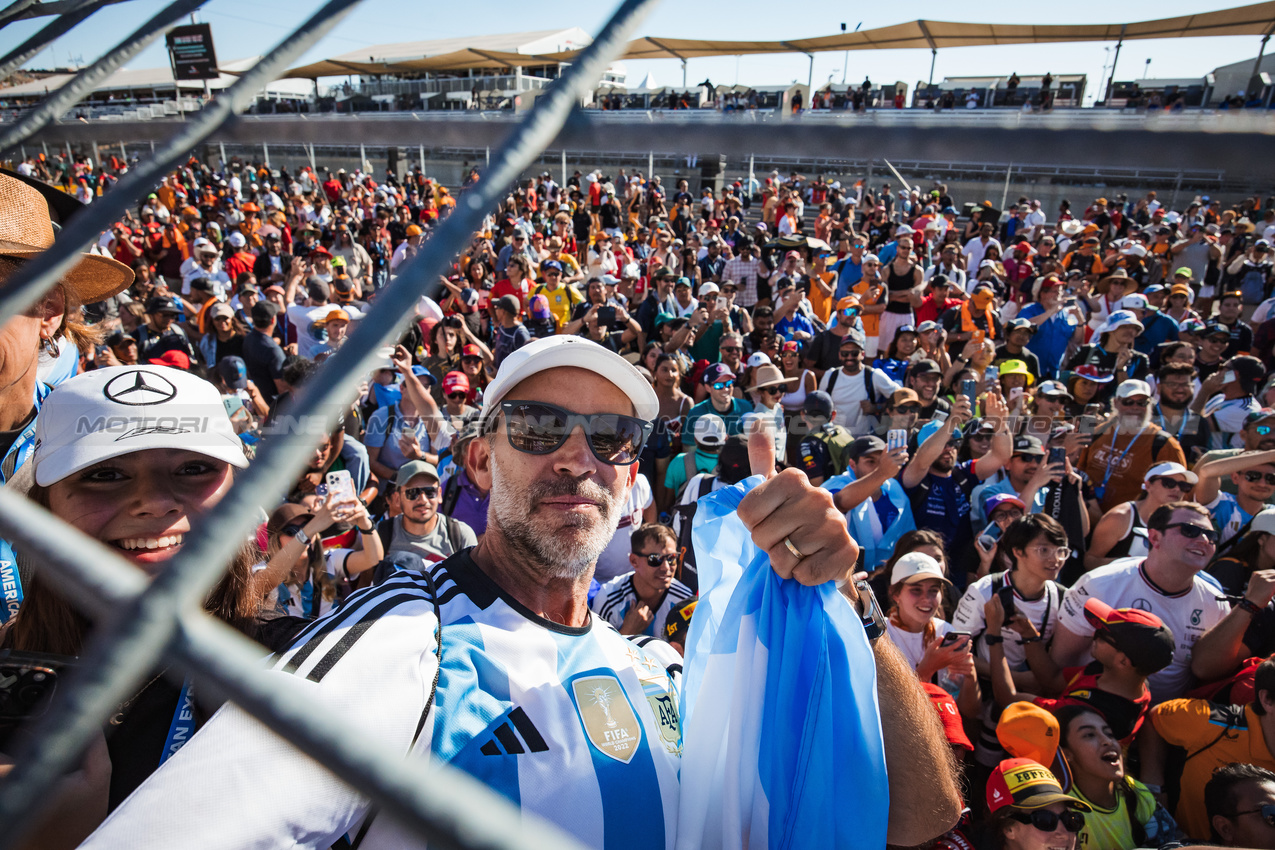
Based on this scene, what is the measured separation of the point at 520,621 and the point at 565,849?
101cm

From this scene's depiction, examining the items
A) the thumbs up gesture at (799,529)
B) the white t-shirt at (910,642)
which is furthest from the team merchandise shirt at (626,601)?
the thumbs up gesture at (799,529)

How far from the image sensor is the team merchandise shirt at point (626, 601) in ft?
11.1

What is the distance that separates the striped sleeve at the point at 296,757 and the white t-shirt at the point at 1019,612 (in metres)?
2.99

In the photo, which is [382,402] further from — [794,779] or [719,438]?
[794,779]

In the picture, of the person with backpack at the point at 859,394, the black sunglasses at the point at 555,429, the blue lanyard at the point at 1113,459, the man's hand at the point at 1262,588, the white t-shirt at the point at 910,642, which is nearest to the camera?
the black sunglasses at the point at 555,429

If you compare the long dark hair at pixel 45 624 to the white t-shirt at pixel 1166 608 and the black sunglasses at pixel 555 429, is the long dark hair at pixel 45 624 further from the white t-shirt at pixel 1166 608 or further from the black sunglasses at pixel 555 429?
the white t-shirt at pixel 1166 608

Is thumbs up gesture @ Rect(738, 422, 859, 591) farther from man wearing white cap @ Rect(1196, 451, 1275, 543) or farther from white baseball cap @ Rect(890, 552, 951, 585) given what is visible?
man wearing white cap @ Rect(1196, 451, 1275, 543)

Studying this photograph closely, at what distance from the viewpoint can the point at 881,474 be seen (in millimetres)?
3777

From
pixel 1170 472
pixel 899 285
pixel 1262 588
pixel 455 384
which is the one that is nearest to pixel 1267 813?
pixel 1262 588

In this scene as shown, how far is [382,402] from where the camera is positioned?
5172mm

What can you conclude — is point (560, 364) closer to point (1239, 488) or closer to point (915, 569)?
point (915, 569)

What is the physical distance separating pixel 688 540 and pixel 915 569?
118 centimetres

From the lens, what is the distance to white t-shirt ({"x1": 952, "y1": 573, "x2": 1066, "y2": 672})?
3.34 metres

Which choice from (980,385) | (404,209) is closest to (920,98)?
(404,209)
